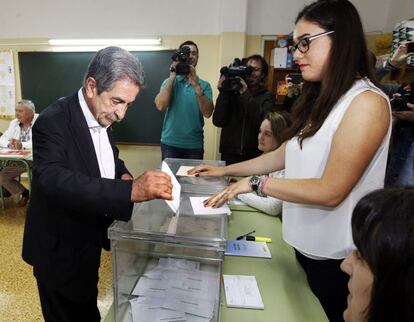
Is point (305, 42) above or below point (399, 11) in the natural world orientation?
below

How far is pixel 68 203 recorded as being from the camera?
2.63ft

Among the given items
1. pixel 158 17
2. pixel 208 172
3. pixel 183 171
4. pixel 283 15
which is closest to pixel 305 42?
pixel 208 172

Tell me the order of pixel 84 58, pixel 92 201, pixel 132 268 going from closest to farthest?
pixel 92 201 → pixel 132 268 → pixel 84 58

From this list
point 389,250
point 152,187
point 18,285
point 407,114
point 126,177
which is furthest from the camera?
point 18,285

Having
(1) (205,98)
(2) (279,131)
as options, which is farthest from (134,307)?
(1) (205,98)

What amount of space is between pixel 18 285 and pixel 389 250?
2289mm

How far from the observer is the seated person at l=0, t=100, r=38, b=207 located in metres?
3.25

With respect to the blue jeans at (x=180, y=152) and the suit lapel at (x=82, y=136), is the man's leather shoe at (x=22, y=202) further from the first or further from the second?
the suit lapel at (x=82, y=136)

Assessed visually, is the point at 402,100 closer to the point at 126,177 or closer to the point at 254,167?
the point at 254,167

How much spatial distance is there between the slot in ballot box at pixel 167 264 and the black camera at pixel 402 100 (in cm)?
135

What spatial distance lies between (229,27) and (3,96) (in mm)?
3060

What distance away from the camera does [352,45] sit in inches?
34.5

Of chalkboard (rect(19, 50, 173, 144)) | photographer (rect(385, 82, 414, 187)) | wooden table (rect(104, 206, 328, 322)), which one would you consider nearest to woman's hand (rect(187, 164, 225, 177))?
wooden table (rect(104, 206, 328, 322))

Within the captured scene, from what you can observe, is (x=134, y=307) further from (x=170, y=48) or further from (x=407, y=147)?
(x=170, y=48)
